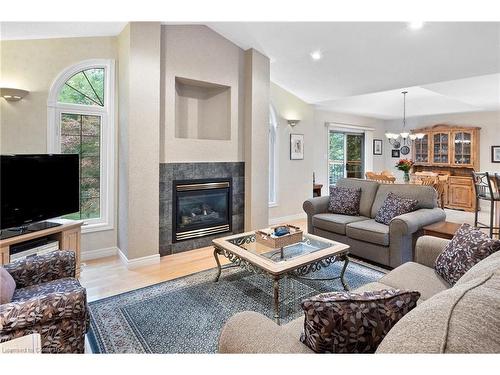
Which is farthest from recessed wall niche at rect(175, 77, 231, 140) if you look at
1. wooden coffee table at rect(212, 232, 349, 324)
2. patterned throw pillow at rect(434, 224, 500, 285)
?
patterned throw pillow at rect(434, 224, 500, 285)

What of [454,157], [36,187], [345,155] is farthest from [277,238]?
[454,157]

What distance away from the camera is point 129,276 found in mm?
3221

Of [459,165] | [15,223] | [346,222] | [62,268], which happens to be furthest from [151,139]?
[459,165]

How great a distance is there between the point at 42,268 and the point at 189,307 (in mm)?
1133

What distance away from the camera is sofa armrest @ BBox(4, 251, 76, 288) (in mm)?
2023

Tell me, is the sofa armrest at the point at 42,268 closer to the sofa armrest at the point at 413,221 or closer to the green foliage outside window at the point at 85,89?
the green foliage outside window at the point at 85,89

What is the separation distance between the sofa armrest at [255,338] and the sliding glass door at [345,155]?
21.0ft

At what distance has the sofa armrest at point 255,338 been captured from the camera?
119 cm

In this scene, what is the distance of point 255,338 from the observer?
1.23 metres

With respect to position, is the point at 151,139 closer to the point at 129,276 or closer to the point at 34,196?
the point at 34,196

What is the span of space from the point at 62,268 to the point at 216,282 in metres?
1.39

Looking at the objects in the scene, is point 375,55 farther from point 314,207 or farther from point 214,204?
point 214,204

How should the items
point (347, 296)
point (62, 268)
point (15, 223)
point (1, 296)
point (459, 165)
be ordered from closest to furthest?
point (347, 296), point (1, 296), point (62, 268), point (15, 223), point (459, 165)

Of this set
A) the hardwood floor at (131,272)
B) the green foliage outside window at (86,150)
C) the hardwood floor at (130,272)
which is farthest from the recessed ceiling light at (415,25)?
the green foliage outside window at (86,150)
